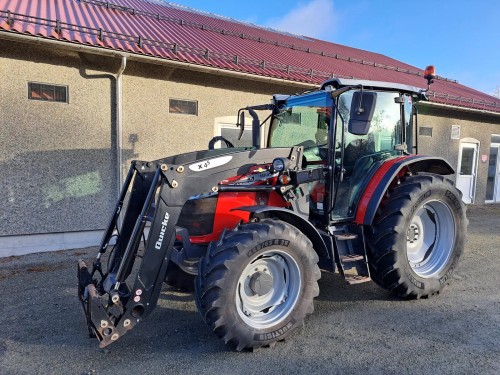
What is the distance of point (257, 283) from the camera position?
3.01m

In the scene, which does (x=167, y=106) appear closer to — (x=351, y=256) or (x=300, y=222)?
(x=300, y=222)

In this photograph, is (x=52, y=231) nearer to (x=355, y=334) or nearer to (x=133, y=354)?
(x=133, y=354)

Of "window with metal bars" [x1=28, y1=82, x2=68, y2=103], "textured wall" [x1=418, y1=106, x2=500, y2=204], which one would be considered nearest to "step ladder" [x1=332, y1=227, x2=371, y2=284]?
"window with metal bars" [x1=28, y1=82, x2=68, y2=103]

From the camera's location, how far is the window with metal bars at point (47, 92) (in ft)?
18.1

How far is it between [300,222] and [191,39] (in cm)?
597

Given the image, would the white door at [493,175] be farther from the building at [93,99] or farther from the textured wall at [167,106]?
the textured wall at [167,106]

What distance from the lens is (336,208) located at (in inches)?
148

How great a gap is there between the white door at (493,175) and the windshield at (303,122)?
35.4 feet

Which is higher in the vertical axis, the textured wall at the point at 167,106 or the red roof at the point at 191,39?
the red roof at the point at 191,39

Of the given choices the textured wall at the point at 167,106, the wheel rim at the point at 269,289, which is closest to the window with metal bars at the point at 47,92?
the textured wall at the point at 167,106

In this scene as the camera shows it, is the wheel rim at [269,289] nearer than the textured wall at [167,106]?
Yes

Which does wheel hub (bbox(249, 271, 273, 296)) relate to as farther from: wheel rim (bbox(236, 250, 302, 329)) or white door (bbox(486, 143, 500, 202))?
white door (bbox(486, 143, 500, 202))

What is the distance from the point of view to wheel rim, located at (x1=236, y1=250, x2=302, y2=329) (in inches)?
118

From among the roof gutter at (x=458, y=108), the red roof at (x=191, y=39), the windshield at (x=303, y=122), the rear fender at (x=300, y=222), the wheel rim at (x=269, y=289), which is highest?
the red roof at (x=191, y=39)
